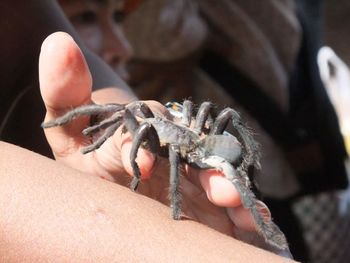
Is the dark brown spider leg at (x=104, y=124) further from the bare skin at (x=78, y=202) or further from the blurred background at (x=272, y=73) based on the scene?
the blurred background at (x=272, y=73)

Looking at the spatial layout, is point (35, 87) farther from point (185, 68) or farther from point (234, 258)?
point (185, 68)

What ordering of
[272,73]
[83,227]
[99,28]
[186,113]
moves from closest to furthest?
[83,227]
[186,113]
[99,28]
[272,73]

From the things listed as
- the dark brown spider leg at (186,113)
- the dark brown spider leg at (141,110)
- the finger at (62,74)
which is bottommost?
the dark brown spider leg at (186,113)

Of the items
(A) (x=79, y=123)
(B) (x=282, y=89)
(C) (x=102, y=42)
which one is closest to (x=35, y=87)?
(A) (x=79, y=123)

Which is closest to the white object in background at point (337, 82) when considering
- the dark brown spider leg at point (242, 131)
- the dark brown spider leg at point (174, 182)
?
the dark brown spider leg at point (242, 131)

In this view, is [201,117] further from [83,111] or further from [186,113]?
[83,111]

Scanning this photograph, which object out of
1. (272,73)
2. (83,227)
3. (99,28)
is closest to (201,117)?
(83,227)

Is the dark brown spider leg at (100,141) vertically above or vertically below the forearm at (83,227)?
above
